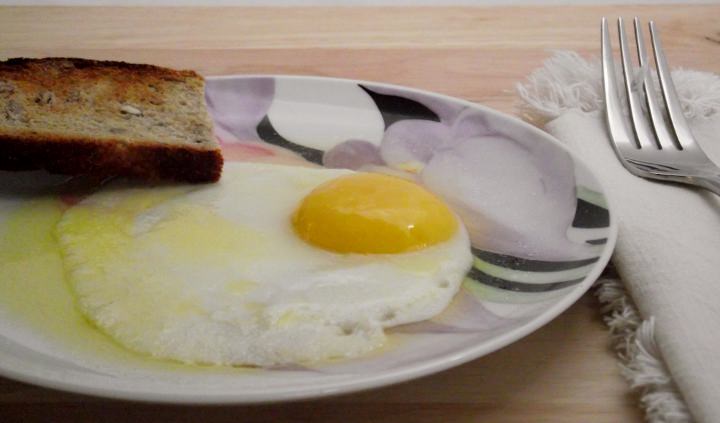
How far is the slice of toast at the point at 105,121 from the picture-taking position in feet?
3.95

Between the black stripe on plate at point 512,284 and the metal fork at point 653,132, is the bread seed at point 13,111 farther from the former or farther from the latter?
the metal fork at point 653,132

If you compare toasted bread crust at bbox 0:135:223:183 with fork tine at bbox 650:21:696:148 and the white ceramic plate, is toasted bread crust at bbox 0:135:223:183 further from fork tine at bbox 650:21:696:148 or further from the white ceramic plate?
fork tine at bbox 650:21:696:148

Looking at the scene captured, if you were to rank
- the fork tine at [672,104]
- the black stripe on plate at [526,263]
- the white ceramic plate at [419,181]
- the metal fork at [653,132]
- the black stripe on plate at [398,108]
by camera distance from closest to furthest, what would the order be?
1. the white ceramic plate at [419,181]
2. the black stripe on plate at [526,263]
3. the metal fork at [653,132]
4. the fork tine at [672,104]
5. the black stripe on plate at [398,108]

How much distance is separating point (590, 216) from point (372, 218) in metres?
0.30

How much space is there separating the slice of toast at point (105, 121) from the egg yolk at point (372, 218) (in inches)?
8.8

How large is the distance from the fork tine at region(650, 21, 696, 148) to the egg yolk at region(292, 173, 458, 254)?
0.47 m

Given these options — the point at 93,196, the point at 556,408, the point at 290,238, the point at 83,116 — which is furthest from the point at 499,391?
the point at 83,116

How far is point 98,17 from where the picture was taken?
2145mm

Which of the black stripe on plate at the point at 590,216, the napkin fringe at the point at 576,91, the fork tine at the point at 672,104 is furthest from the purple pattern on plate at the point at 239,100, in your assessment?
the fork tine at the point at 672,104

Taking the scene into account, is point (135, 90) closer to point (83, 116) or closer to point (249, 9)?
point (83, 116)

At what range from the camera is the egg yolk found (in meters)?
1.05

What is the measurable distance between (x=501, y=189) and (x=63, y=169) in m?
0.71

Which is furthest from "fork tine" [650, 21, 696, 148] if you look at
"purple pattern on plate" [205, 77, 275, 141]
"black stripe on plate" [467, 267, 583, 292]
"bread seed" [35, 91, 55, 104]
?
"bread seed" [35, 91, 55, 104]

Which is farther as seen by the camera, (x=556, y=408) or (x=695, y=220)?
(x=695, y=220)
